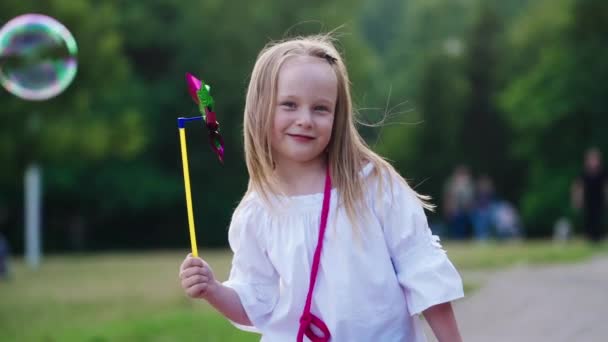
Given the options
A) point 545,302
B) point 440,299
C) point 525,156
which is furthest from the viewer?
point 525,156

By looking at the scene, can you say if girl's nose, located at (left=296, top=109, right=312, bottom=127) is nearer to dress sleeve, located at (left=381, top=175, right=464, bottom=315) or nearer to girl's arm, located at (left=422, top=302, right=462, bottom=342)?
dress sleeve, located at (left=381, top=175, right=464, bottom=315)

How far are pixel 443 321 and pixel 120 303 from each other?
31.5 feet

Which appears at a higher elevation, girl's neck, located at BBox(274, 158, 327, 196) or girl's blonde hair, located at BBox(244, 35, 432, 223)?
girl's blonde hair, located at BBox(244, 35, 432, 223)

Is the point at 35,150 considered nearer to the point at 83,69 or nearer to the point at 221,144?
the point at 83,69

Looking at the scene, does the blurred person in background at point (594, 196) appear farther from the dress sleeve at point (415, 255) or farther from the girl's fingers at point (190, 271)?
the girl's fingers at point (190, 271)

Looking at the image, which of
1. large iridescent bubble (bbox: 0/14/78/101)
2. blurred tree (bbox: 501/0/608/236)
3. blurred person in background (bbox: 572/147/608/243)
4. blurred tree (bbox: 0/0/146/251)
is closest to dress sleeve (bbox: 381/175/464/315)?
large iridescent bubble (bbox: 0/14/78/101)

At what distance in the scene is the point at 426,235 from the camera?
3.73 m

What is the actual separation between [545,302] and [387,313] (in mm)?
6373

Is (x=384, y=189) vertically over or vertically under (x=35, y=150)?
over

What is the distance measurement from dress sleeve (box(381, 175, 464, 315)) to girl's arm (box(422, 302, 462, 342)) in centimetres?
5

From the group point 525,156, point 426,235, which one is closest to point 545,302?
point 426,235

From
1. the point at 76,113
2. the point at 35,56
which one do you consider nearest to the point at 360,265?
the point at 35,56

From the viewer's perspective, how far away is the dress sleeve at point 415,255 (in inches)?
143

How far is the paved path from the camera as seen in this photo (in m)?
7.95
